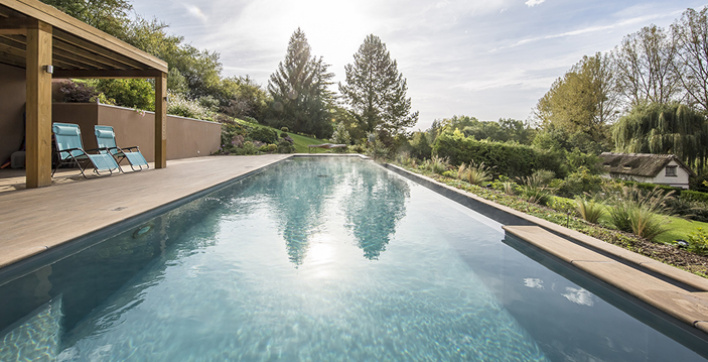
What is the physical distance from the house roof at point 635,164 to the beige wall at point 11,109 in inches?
1090

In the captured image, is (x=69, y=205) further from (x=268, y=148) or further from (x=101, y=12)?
(x=101, y=12)

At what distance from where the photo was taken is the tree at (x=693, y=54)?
18.6 metres

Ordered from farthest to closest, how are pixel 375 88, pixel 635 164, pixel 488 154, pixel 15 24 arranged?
pixel 375 88 → pixel 635 164 → pixel 488 154 → pixel 15 24

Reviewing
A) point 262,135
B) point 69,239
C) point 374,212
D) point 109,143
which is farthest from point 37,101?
point 262,135

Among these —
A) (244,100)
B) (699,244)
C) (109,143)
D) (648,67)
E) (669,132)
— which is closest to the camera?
(699,244)

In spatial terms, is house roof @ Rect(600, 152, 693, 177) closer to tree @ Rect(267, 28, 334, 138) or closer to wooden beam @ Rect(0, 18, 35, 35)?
tree @ Rect(267, 28, 334, 138)

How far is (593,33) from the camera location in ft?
44.4

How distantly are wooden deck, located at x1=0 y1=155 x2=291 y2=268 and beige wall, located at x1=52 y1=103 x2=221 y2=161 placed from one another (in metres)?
2.36

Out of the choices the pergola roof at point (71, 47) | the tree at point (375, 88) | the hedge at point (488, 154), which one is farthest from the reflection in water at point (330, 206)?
the tree at point (375, 88)

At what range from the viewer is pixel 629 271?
2.18 meters

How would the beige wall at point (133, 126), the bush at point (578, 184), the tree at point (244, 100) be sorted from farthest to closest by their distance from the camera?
the tree at point (244, 100)
the bush at point (578, 184)
the beige wall at point (133, 126)

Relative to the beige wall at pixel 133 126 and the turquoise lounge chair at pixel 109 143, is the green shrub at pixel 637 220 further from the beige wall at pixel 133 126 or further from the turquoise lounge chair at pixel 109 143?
the beige wall at pixel 133 126

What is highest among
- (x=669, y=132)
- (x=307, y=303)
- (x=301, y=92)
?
(x=301, y=92)

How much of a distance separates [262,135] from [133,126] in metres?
11.1
